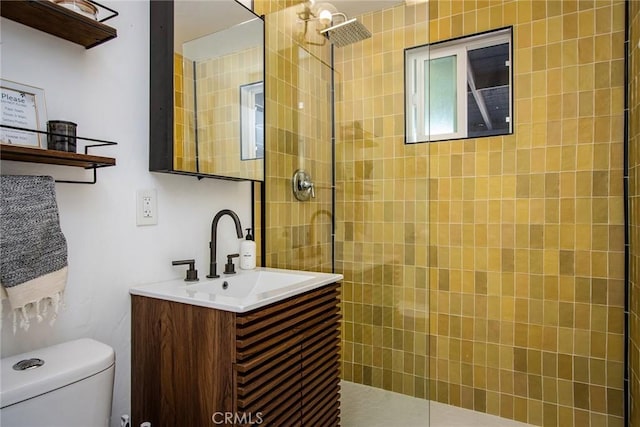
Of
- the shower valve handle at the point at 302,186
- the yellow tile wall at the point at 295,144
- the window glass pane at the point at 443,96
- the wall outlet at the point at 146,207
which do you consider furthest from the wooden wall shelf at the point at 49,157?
the window glass pane at the point at 443,96

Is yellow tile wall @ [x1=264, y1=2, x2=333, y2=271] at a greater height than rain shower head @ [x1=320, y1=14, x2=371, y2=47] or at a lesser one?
Answer: lesser

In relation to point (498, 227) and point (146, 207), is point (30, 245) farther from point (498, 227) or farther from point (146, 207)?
point (498, 227)

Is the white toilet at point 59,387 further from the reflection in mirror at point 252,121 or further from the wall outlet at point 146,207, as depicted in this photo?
the reflection in mirror at point 252,121

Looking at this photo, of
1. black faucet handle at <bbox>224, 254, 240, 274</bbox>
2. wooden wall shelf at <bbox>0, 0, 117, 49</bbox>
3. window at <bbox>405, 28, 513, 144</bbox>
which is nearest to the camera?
wooden wall shelf at <bbox>0, 0, 117, 49</bbox>

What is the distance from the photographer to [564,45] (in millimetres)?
2008

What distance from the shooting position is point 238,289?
1636 millimetres

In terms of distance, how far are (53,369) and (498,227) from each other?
212cm

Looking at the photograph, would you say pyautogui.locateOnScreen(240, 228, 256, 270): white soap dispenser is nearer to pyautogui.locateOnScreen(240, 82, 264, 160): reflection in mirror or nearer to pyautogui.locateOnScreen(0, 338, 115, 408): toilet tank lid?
pyautogui.locateOnScreen(240, 82, 264, 160): reflection in mirror

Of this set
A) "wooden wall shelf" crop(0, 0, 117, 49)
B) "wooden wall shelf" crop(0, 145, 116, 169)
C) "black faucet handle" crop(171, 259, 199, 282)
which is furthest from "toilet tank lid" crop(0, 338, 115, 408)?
"wooden wall shelf" crop(0, 0, 117, 49)

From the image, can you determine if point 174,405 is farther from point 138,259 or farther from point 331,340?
point 331,340

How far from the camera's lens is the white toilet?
33.7 inches

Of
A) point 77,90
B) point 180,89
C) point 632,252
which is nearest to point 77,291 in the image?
point 77,90

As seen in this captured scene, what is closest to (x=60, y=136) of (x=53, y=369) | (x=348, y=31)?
(x=53, y=369)

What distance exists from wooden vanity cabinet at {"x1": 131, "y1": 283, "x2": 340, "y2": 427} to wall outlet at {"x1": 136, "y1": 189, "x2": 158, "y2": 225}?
28 cm
